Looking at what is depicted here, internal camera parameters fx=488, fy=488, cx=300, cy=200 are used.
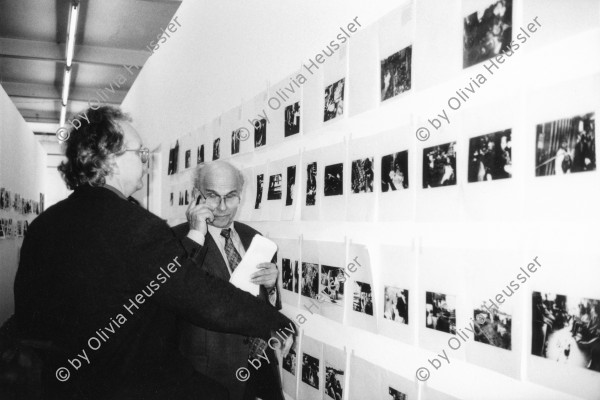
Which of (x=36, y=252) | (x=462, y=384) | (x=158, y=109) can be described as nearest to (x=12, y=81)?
(x=158, y=109)

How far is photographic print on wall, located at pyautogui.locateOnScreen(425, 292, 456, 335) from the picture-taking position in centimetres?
135

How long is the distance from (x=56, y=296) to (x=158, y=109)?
14.1 ft

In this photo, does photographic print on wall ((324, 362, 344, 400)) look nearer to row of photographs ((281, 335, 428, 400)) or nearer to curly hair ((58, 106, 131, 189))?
row of photographs ((281, 335, 428, 400))

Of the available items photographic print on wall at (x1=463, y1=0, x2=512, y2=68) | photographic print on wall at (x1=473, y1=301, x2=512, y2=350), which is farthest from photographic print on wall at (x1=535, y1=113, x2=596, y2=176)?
photographic print on wall at (x1=473, y1=301, x2=512, y2=350)

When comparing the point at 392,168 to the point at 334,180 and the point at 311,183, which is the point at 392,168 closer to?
the point at 334,180

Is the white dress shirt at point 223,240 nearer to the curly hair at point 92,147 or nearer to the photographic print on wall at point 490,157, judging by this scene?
the curly hair at point 92,147

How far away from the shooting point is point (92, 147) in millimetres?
1486

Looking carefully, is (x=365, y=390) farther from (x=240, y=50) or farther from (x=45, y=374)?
(x=240, y=50)

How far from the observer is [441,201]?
4.53 feet

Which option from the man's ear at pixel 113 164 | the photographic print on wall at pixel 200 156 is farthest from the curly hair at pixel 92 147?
the photographic print on wall at pixel 200 156

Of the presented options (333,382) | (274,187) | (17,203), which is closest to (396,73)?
(274,187)

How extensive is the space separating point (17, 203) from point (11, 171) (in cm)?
78

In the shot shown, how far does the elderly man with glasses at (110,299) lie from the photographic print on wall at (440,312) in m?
0.51

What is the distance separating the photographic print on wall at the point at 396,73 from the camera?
1525 millimetres
